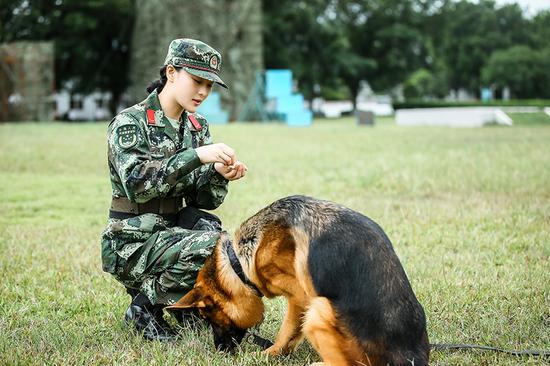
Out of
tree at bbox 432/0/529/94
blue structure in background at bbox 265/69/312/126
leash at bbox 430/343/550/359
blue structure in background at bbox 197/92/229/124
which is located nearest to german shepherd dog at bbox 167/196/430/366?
leash at bbox 430/343/550/359

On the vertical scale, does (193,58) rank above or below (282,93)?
below

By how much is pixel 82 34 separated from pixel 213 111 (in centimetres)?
1383

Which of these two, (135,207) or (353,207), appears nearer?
(135,207)

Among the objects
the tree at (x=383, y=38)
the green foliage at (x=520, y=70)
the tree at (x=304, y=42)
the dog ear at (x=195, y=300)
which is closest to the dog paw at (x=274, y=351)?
the dog ear at (x=195, y=300)

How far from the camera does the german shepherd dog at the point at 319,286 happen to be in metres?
2.99

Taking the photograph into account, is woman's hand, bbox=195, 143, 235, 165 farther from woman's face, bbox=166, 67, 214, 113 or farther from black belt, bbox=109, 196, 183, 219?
black belt, bbox=109, 196, 183, 219

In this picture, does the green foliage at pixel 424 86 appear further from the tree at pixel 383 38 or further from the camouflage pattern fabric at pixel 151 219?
the camouflage pattern fabric at pixel 151 219

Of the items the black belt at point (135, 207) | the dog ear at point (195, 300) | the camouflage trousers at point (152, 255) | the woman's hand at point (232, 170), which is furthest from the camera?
the black belt at point (135, 207)

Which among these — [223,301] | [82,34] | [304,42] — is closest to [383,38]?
[304,42]

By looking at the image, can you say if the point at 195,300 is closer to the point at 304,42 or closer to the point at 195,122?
the point at 195,122

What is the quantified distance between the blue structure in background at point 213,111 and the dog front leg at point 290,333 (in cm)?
2621

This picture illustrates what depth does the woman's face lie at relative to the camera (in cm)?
393

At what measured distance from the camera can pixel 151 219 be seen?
4.03 m

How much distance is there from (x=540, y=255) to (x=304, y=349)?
296 centimetres
